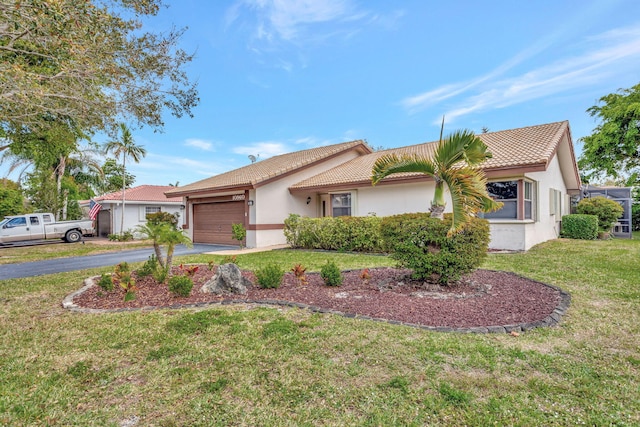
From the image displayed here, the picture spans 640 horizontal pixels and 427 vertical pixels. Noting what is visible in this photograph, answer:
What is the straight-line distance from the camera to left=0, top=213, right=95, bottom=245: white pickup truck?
16656 millimetres

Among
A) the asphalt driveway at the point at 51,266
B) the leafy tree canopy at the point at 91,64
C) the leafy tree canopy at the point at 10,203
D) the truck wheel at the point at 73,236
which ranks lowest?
the asphalt driveway at the point at 51,266

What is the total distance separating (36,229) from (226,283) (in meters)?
17.5

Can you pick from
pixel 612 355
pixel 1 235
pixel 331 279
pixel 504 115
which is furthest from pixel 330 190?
pixel 1 235

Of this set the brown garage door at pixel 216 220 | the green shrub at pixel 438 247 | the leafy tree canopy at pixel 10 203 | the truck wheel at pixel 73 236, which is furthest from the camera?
the leafy tree canopy at pixel 10 203

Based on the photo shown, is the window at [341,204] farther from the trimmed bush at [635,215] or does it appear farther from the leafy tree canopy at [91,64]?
the trimmed bush at [635,215]

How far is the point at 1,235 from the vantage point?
53.9 feet

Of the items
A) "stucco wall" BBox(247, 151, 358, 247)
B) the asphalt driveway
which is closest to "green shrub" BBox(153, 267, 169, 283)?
the asphalt driveway

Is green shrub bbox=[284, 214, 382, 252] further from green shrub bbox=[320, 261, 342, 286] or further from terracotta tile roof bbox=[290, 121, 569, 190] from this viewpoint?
green shrub bbox=[320, 261, 342, 286]

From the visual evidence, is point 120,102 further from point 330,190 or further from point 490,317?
point 330,190

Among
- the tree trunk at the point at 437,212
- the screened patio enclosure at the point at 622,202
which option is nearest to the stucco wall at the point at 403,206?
the screened patio enclosure at the point at 622,202

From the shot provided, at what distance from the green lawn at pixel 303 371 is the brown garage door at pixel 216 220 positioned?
37.0 ft

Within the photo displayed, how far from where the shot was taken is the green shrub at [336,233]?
11.9 m

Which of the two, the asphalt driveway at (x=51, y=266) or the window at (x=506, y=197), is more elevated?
the window at (x=506, y=197)

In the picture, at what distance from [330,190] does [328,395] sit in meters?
12.9
